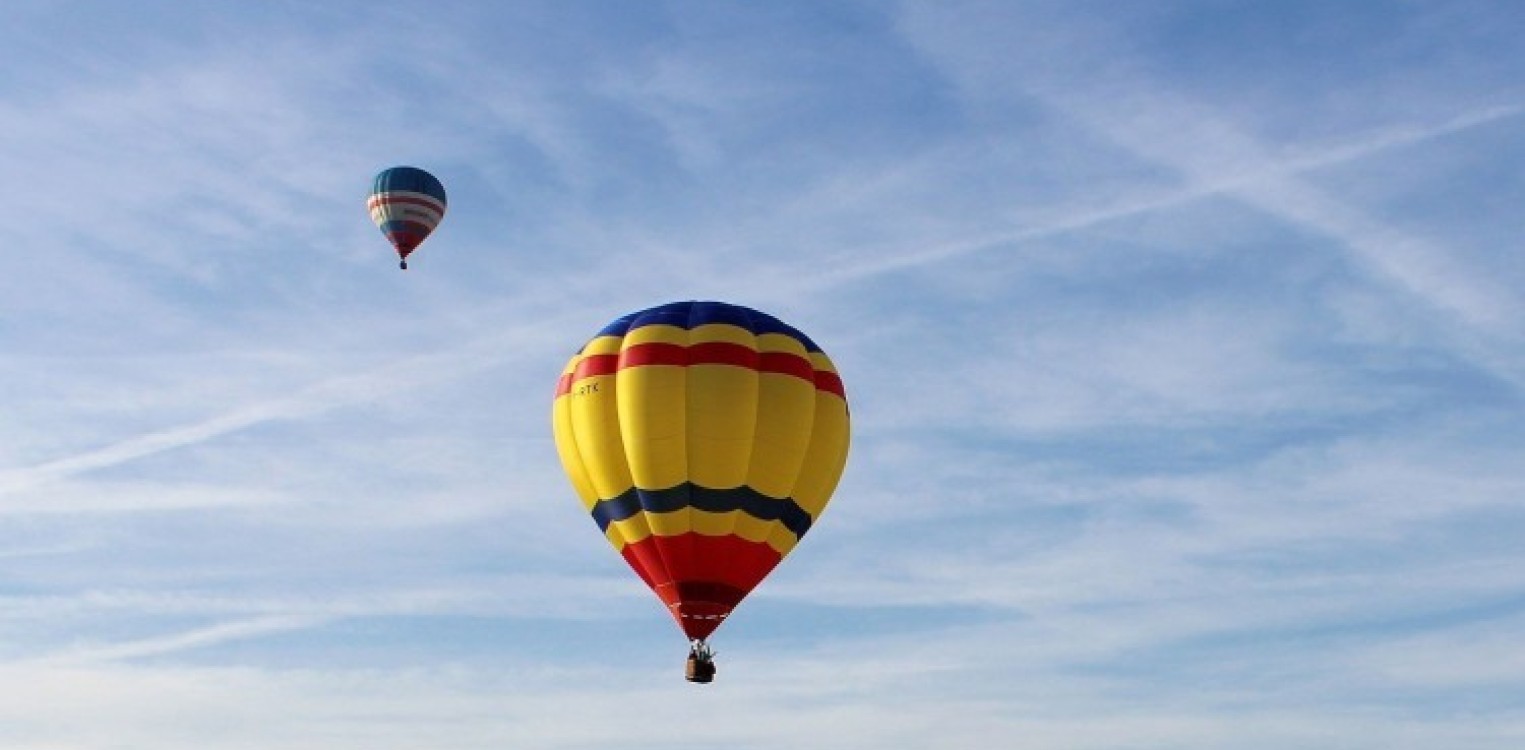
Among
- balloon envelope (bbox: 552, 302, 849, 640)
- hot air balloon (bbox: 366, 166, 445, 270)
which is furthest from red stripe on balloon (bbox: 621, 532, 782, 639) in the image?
hot air balloon (bbox: 366, 166, 445, 270)

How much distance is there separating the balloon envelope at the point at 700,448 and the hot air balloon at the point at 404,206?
22694mm

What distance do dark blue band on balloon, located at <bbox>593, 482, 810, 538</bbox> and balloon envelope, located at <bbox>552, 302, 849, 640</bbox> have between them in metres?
0.03

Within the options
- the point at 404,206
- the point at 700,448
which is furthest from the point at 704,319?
the point at 404,206

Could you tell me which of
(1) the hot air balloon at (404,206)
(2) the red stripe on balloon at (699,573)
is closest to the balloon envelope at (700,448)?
(2) the red stripe on balloon at (699,573)

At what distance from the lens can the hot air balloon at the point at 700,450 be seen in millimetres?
59594

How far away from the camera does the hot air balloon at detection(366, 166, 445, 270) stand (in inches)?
3243

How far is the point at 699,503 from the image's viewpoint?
59656 mm

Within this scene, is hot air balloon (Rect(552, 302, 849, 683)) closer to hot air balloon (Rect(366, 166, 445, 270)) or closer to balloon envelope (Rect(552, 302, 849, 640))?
balloon envelope (Rect(552, 302, 849, 640))

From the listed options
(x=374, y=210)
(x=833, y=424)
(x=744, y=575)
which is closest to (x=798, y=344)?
(x=833, y=424)

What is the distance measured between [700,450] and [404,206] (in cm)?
2631

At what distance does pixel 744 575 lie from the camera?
60.5 meters

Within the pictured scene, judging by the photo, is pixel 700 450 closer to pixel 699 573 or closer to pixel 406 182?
pixel 699 573

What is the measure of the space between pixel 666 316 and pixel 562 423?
12.7 ft

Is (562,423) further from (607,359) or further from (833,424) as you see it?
(833,424)
